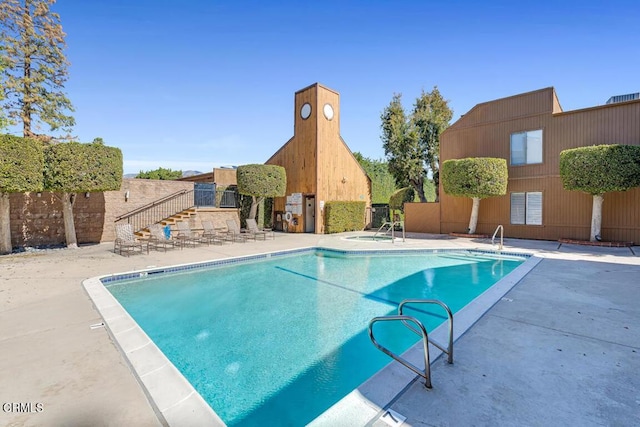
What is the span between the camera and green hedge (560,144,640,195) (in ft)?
33.1

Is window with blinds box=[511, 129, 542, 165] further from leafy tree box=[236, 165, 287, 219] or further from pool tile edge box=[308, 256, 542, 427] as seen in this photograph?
pool tile edge box=[308, 256, 542, 427]

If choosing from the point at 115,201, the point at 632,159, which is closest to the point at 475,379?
the point at 632,159

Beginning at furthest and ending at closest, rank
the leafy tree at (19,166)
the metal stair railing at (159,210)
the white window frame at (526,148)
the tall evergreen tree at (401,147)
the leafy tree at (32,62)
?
the tall evergreen tree at (401,147) < the leafy tree at (32,62) < the metal stair railing at (159,210) < the white window frame at (526,148) < the leafy tree at (19,166)

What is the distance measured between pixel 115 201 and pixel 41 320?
10666 mm

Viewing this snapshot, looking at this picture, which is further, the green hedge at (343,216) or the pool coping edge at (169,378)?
the green hedge at (343,216)

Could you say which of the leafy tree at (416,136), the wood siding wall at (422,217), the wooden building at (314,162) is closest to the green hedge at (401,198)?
the leafy tree at (416,136)

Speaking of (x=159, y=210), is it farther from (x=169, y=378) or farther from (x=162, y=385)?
(x=162, y=385)

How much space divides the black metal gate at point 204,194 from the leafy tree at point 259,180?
1.93m

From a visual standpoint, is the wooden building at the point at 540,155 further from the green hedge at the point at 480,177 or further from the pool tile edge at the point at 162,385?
the pool tile edge at the point at 162,385

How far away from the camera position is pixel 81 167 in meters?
10.2

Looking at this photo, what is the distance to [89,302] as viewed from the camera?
4.95 metres

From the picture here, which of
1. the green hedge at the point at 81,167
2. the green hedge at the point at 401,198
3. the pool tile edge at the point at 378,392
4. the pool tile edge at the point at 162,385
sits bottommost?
the pool tile edge at the point at 162,385

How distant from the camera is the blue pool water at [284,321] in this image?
330 cm

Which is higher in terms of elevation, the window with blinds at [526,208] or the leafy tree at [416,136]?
the leafy tree at [416,136]
